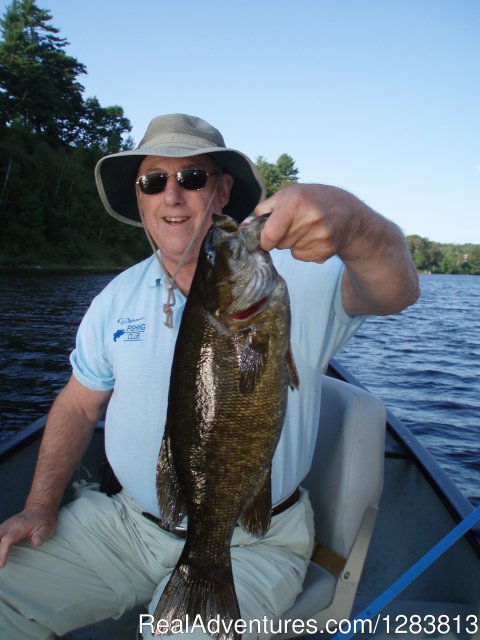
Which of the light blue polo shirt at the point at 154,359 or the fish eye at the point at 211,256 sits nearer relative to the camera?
A: the fish eye at the point at 211,256

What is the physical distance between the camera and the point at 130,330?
2879 millimetres

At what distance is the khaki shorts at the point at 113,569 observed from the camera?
2.43 meters

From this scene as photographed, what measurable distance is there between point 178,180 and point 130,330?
0.87 m

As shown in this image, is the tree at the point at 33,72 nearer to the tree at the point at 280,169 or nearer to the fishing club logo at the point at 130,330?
the tree at the point at 280,169

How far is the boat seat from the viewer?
2645mm

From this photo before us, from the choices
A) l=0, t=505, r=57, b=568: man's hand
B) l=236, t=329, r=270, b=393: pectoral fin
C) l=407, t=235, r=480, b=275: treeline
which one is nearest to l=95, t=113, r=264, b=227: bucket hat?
l=236, t=329, r=270, b=393: pectoral fin

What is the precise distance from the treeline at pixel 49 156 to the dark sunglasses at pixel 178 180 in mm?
Answer: 41890

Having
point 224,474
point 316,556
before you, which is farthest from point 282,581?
point 224,474

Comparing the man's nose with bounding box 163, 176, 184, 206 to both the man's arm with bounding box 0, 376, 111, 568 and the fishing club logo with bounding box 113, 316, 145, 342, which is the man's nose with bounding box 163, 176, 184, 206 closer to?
the fishing club logo with bounding box 113, 316, 145, 342

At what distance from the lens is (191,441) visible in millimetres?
1953

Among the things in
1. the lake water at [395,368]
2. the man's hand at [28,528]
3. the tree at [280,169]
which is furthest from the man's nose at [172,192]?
the tree at [280,169]

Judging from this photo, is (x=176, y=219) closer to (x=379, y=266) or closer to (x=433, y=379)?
(x=379, y=266)

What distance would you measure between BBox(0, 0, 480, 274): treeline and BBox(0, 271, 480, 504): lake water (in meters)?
24.3

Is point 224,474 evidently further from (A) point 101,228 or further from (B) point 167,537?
(A) point 101,228
